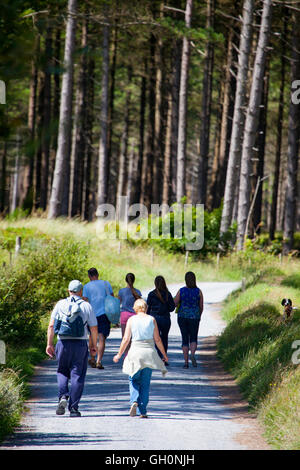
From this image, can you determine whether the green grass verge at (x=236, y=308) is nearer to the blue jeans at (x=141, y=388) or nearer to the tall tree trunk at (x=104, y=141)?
the blue jeans at (x=141, y=388)

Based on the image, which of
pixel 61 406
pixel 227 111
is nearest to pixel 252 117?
pixel 227 111

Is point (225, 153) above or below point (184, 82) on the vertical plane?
below

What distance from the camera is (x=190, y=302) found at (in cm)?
1379

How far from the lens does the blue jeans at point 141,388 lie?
9.73 m

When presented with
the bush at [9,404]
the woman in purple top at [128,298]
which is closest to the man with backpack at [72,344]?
the bush at [9,404]

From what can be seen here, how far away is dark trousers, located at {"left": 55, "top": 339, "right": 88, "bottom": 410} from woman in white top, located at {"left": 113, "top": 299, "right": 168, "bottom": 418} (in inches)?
22.5

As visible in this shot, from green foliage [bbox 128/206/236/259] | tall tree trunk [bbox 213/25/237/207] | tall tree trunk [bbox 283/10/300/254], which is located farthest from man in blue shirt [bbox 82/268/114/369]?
tall tree trunk [bbox 213/25/237/207]

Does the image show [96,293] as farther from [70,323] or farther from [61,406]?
[61,406]

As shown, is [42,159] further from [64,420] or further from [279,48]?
[64,420]

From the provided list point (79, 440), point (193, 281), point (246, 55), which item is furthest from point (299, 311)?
point (246, 55)

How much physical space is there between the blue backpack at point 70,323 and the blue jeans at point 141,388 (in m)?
0.91

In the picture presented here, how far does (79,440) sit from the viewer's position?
8.44m

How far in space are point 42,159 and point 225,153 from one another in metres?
10.4

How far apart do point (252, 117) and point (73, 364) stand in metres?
22.3
